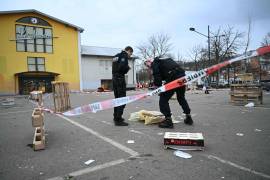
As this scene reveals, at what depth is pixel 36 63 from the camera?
36688 millimetres

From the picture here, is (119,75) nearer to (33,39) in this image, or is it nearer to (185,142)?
(185,142)

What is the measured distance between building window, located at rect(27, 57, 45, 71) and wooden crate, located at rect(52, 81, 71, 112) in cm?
2774

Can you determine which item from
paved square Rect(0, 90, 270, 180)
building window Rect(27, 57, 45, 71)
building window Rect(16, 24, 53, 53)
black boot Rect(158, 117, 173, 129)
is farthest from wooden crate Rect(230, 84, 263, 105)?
building window Rect(16, 24, 53, 53)

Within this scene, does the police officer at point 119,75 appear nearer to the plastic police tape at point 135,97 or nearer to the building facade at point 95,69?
the plastic police tape at point 135,97

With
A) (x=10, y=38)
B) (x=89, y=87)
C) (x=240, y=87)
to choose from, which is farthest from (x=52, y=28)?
(x=240, y=87)

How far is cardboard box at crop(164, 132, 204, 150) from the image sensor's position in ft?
12.9

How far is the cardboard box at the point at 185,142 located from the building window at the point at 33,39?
36.4 metres

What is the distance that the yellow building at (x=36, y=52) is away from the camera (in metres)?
34.4

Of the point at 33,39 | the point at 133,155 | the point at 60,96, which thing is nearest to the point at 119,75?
the point at 133,155

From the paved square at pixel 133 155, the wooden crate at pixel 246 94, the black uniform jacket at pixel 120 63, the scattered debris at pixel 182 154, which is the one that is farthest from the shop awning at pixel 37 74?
the scattered debris at pixel 182 154

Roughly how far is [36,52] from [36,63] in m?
1.67

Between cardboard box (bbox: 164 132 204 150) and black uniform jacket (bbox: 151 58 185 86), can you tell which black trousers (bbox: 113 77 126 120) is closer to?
black uniform jacket (bbox: 151 58 185 86)

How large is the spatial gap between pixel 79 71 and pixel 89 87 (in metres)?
4.01

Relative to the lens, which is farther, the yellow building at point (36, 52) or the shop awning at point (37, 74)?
the shop awning at point (37, 74)
